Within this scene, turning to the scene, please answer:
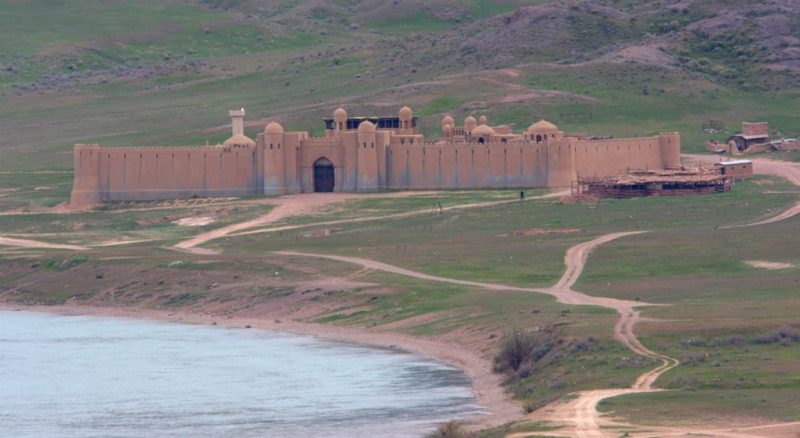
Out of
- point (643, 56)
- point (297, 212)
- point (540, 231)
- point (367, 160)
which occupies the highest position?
point (643, 56)

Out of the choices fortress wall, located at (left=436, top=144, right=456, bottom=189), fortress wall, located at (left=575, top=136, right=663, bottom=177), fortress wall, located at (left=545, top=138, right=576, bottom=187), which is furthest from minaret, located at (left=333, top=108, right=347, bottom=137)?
fortress wall, located at (left=575, top=136, right=663, bottom=177)

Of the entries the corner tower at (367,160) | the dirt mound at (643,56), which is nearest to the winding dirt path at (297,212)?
the corner tower at (367,160)

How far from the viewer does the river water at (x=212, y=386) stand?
64.5 meters

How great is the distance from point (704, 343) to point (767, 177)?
50.9 m

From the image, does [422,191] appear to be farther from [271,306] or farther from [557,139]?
[271,306]

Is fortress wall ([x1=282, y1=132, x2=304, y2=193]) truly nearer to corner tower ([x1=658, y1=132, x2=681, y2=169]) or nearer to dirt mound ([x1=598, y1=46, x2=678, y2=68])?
corner tower ([x1=658, y1=132, x2=681, y2=169])

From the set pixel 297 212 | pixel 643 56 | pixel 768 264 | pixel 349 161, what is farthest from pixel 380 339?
pixel 643 56

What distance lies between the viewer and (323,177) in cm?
11700

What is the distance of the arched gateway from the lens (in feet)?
384

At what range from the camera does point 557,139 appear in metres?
115

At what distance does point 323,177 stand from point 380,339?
3713 cm

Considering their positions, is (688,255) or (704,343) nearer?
(704,343)

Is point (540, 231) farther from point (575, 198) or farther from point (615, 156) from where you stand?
point (615, 156)

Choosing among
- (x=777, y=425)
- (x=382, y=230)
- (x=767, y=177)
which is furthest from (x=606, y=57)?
(x=777, y=425)
